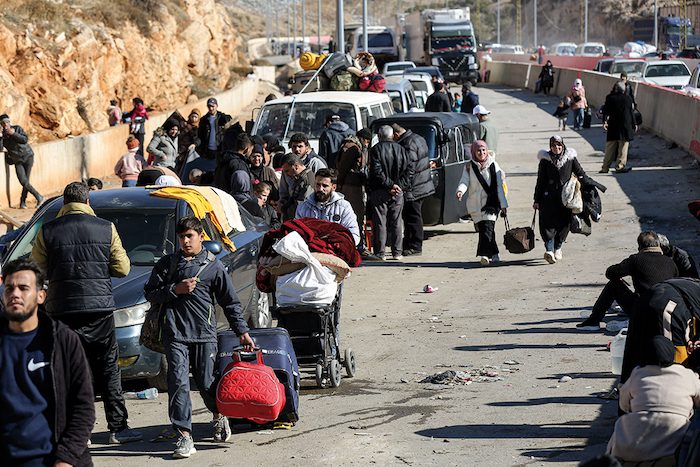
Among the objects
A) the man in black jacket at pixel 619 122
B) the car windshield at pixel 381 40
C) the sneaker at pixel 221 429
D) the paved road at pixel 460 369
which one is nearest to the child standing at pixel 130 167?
the paved road at pixel 460 369

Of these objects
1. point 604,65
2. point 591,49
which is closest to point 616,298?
point 604,65

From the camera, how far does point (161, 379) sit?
27.7 feet

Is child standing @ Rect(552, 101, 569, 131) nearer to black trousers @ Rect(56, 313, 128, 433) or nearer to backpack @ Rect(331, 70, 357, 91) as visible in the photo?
backpack @ Rect(331, 70, 357, 91)

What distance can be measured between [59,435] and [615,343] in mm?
4730

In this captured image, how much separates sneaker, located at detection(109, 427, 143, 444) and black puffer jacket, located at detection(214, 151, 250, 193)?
5.46 m

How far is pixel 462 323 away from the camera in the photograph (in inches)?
424

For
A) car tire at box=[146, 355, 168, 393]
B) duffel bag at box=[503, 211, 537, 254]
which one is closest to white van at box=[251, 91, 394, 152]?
duffel bag at box=[503, 211, 537, 254]

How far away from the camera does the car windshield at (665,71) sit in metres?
34.8

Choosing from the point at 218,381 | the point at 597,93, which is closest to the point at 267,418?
the point at 218,381

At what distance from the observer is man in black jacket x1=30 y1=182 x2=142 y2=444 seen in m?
6.96

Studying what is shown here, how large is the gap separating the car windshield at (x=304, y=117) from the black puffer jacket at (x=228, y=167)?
398cm

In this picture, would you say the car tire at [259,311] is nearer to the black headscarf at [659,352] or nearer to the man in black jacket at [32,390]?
the black headscarf at [659,352]

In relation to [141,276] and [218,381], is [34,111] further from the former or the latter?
[218,381]

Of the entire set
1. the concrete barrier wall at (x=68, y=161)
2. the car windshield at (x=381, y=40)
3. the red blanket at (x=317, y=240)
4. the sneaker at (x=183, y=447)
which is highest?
the car windshield at (x=381, y=40)
